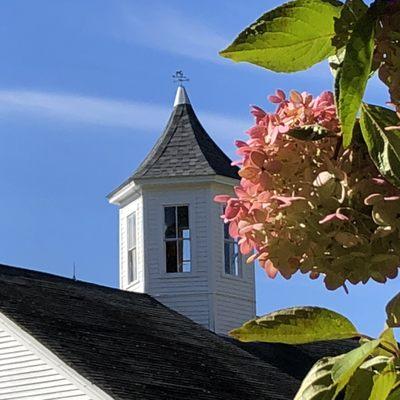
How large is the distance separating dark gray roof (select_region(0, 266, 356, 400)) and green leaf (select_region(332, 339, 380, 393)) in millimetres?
14250

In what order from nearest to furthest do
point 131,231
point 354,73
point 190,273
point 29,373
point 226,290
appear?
point 354,73
point 29,373
point 190,273
point 226,290
point 131,231

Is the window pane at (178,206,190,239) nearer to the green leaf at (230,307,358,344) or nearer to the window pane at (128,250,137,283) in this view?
the window pane at (128,250,137,283)

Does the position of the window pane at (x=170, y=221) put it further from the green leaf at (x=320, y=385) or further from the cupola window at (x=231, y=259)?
the green leaf at (x=320, y=385)

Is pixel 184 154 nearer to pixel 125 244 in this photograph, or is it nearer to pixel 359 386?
pixel 125 244

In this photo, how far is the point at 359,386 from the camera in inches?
64.7

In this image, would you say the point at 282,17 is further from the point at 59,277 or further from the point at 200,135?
the point at 200,135

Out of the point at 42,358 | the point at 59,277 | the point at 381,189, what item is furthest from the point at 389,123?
the point at 59,277

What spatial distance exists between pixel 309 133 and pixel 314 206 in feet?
0.31

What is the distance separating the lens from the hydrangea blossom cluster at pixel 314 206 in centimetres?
161

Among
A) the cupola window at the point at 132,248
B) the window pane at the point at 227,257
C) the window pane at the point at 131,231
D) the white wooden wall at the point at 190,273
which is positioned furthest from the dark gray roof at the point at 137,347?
the window pane at the point at 227,257

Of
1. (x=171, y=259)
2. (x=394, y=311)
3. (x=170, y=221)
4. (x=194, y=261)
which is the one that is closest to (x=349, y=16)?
(x=394, y=311)

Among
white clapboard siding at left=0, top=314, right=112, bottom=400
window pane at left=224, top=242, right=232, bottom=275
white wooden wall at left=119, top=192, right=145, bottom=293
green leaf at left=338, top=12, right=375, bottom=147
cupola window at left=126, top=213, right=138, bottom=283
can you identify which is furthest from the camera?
cupola window at left=126, top=213, right=138, bottom=283

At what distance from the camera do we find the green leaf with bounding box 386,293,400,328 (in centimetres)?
159

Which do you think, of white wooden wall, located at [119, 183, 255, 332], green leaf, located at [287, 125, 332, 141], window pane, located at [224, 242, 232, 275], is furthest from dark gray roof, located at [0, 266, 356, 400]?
green leaf, located at [287, 125, 332, 141]
